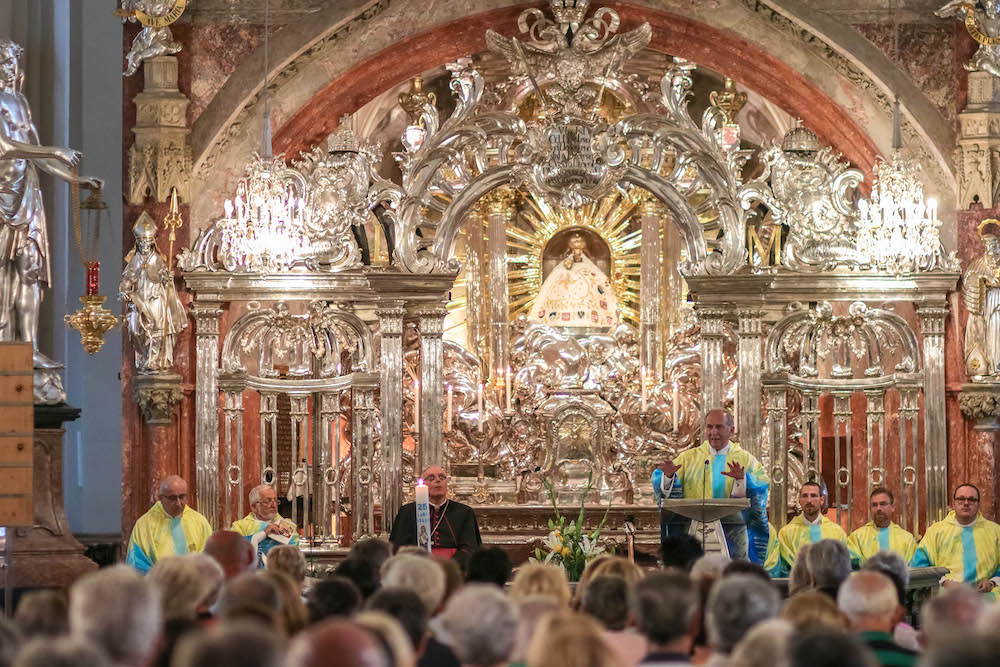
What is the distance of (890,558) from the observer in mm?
8125

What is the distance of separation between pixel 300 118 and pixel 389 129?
3.90 m

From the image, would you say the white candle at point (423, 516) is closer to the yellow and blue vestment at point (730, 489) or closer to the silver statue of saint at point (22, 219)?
the yellow and blue vestment at point (730, 489)

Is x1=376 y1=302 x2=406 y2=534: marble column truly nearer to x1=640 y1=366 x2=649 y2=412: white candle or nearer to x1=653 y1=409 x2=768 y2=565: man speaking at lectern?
x1=653 y1=409 x2=768 y2=565: man speaking at lectern

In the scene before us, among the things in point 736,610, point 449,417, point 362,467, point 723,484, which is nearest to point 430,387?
point 362,467

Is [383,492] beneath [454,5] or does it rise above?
beneath

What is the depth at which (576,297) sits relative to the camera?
18453mm

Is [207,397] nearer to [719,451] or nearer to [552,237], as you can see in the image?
[719,451]

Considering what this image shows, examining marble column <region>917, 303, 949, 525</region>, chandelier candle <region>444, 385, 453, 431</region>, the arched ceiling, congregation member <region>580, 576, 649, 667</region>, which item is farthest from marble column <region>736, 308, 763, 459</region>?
congregation member <region>580, 576, 649, 667</region>

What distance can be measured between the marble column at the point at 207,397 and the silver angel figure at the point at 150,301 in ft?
0.78

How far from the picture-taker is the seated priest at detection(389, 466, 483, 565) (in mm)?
11680

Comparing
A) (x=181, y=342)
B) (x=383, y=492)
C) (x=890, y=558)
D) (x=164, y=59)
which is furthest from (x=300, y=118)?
(x=890, y=558)

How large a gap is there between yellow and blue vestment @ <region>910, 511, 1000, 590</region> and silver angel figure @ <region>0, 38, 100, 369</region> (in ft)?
22.7

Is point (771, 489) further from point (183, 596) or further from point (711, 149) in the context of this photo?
point (183, 596)

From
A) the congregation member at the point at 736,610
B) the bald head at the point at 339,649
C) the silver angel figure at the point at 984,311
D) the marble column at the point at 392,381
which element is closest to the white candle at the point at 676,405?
the silver angel figure at the point at 984,311
